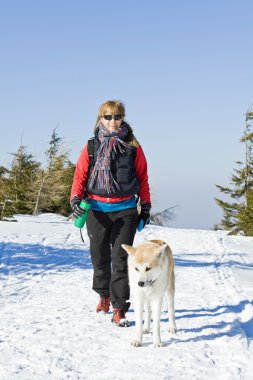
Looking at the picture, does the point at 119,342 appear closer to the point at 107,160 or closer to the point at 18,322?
the point at 18,322

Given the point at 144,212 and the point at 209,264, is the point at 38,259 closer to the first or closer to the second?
the point at 209,264

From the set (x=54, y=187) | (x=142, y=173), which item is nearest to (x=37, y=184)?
(x=54, y=187)

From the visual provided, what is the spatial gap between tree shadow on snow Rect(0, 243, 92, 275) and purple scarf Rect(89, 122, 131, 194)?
163 inches

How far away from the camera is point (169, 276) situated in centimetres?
506

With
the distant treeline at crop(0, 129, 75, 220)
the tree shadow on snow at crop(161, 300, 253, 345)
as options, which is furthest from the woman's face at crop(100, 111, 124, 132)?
the distant treeline at crop(0, 129, 75, 220)

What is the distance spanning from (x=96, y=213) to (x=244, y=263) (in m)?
6.49

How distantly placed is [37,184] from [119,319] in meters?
23.4

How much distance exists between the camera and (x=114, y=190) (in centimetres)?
536

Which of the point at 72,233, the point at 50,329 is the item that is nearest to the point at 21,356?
the point at 50,329

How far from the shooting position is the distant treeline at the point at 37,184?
2642cm

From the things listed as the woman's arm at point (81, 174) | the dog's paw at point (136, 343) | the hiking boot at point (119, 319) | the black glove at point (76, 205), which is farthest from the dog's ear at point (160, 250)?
the woman's arm at point (81, 174)

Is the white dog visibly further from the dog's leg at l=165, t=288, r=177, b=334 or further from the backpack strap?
the backpack strap

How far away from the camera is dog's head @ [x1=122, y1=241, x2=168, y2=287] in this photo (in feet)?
14.6

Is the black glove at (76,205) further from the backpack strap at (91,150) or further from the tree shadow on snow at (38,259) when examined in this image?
the tree shadow on snow at (38,259)
